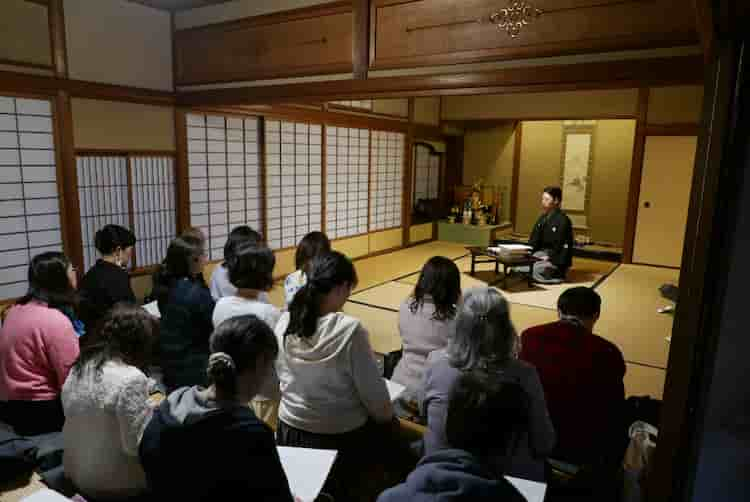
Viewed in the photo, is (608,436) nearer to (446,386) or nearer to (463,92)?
(446,386)

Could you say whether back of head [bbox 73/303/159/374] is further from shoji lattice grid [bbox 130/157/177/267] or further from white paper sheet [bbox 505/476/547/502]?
shoji lattice grid [bbox 130/157/177/267]

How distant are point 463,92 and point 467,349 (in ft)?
6.83

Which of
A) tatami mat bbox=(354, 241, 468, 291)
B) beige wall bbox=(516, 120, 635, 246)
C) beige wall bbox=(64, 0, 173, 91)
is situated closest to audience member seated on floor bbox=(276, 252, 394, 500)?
beige wall bbox=(64, 0, 173, 91)

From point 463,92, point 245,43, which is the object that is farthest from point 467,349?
point 245,43

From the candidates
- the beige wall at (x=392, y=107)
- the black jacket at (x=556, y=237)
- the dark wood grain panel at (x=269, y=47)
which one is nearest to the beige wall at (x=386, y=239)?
the beige wall at (x=392, y=107)

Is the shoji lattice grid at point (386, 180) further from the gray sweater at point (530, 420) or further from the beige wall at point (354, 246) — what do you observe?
the gray sweater at point (530, 420)

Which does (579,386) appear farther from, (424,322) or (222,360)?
(222,360)

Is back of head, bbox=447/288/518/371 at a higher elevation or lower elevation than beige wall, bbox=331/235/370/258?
higher

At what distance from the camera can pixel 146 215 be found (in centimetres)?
462

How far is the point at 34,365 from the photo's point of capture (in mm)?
2055

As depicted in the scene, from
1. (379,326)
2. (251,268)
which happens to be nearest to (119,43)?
(251,268)

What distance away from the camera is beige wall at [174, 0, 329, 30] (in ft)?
12.3

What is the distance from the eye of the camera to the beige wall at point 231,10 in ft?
12.3

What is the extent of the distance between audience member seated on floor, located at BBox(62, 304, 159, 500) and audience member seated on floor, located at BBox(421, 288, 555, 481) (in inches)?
34.2
